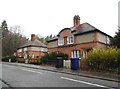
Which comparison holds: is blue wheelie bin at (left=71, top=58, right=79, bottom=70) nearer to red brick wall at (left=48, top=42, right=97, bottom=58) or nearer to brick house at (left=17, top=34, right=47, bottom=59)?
red brick wall at (left=48, top=42, right=97, bottom=58)

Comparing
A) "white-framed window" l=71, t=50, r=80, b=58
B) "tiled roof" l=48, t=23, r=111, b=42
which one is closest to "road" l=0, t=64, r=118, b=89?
"tiled roof" l=48, t=23, r=111, b=42

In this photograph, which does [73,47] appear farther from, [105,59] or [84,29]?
[105,59]

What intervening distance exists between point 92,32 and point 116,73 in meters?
17.7

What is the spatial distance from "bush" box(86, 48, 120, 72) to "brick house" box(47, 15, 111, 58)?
11.1 m

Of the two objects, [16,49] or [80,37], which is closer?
[80,37]

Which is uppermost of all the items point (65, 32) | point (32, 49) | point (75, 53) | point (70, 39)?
point (65, 32)

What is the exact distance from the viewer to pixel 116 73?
21875 millimetres

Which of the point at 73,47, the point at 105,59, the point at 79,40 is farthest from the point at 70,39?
the point at 105,59

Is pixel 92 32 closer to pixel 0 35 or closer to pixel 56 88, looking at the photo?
pixel 56 88

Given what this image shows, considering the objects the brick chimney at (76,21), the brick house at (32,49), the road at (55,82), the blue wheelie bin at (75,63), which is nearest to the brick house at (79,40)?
the brick chimney at (76,21)

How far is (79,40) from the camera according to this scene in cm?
4191

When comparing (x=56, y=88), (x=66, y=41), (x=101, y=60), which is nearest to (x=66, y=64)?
(x=101, y=60)

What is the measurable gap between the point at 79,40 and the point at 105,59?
723 inches

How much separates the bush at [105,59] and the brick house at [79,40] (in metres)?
11.1
